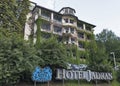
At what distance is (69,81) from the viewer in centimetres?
1656

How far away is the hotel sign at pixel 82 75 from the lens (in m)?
15.1

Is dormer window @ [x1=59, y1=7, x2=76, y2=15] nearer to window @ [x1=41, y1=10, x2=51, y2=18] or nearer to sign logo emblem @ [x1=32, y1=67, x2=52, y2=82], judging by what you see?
window @ [x1=41, y1=10, x2=51, y2=18]

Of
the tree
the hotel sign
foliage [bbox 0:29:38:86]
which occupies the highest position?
the tree

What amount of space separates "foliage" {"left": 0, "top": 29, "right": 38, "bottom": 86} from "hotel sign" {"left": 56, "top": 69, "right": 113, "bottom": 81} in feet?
9.61

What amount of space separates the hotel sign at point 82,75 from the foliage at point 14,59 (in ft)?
9.61

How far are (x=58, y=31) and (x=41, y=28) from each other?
177 inches

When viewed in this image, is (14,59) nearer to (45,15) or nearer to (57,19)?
(45,15)

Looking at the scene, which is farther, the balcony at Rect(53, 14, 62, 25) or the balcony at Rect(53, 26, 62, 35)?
the balcony at Rect(53, 14, 62, 25)

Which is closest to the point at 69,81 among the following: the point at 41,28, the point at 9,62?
the point at 9,62

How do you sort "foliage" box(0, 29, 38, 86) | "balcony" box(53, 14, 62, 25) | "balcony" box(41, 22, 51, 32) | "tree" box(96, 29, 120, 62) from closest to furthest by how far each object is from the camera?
"foliage" box(0, 29, 38, 86) → "balcony" box(41, 22, 51, 32) → "balcony" box(53, 14, 62, 25) → "tree" box(96, 29, 120, 62)

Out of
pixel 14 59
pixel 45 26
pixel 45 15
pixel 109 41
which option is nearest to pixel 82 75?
pixel 14 59

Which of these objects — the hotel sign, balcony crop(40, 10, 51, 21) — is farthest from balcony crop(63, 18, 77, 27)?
the hotel sign

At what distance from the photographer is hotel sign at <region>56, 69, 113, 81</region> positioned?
1511 centimetres

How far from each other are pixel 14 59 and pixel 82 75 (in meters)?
7.28
